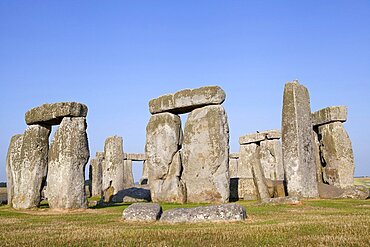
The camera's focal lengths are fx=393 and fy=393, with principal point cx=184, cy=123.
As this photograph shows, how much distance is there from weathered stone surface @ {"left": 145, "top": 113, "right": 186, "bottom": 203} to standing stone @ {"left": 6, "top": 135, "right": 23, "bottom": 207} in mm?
5005

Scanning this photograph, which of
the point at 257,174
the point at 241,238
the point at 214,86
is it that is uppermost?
the point at 214,86

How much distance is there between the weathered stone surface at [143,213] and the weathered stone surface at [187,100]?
22.9 ft

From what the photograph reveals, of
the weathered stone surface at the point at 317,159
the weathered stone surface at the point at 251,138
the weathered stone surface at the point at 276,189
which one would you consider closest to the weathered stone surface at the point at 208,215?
the weathered stone surface at the point at 276,189

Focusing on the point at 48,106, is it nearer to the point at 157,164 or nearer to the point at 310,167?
the point at 157,164

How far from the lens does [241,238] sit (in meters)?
5.74

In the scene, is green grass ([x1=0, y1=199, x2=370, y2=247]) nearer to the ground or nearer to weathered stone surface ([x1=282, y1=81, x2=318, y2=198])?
the ground

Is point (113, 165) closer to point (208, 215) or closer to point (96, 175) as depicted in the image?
point (96, 175)

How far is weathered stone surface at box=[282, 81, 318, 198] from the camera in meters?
14.2

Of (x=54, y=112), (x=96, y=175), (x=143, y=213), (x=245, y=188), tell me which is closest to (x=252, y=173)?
(x=245, y=188)

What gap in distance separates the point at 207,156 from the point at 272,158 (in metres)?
10.5

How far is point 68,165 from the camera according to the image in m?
12.1

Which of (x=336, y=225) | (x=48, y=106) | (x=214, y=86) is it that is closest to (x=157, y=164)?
(x=214, y=86)

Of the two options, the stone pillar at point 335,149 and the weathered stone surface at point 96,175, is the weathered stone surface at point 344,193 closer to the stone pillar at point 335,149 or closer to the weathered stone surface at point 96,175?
the stone pillar at point 335,149

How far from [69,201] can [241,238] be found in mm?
7562
